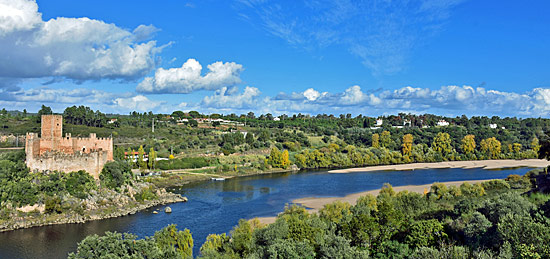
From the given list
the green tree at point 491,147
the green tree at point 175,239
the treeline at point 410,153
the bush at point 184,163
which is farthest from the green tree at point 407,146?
the green tree at point 175,239

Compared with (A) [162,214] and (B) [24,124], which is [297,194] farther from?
(B) [24,124]

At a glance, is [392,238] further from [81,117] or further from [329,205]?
[81,117]

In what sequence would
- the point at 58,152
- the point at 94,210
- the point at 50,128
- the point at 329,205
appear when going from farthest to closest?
the point at 50,128 → the point at 58,152 → the point at 94,210 → the point at 329,205

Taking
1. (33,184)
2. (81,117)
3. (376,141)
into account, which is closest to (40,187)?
(33,184)

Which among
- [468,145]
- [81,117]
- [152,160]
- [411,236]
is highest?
[81,117]

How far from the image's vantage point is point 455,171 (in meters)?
74.2

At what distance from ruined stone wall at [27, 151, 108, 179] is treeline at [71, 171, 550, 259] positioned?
69.7 ft

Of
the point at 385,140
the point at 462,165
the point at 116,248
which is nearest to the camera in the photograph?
the point at 116,248

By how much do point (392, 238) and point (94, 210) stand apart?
29109 millimetres

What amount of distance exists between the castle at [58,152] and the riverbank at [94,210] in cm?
322

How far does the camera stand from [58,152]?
40.5 m

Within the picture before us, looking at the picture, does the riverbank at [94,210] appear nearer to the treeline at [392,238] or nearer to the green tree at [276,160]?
the treeline at [392,238]

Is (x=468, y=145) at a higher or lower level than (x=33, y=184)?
A: higher

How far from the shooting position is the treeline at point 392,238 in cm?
1664
